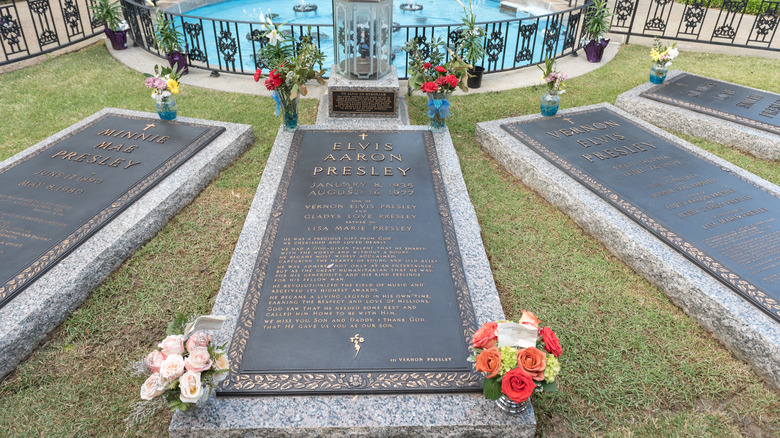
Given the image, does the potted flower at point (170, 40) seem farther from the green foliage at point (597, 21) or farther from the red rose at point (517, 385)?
the red rose at point (517, 385)

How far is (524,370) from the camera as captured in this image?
99.5 inches

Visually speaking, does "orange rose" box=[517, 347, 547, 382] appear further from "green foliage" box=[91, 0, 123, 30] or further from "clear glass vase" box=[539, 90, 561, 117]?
"green foliage" box=[91, 0, 123, 30]

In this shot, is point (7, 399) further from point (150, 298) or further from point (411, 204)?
point (411, 204)

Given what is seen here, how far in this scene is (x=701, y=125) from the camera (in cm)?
661

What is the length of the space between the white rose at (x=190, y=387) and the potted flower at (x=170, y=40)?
7.36 metres

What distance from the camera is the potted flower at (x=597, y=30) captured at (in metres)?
9.21

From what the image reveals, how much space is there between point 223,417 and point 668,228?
403 centimetres

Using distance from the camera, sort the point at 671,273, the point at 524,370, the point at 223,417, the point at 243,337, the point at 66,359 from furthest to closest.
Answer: the point at 671,273 < the point at 66,359 < the point at 243,337 < the point at 223,417 < the point at 524,370

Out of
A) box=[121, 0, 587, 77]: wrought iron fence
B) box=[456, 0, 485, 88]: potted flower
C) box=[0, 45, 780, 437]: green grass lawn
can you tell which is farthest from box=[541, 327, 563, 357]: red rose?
box=[121, 0, 587, 77]: wrought iron fence

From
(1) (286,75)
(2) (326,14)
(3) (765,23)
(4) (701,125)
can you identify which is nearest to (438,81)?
(1) (286,75)

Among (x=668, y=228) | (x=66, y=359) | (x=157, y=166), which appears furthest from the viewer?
(x=157, y=166)

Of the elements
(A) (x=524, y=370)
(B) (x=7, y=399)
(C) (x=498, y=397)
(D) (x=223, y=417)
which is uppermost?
(A) (x=524, y=370)

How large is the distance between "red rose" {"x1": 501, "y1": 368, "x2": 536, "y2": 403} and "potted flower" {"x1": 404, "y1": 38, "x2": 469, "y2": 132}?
412cm

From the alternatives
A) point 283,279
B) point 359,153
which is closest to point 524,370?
point 283,279
